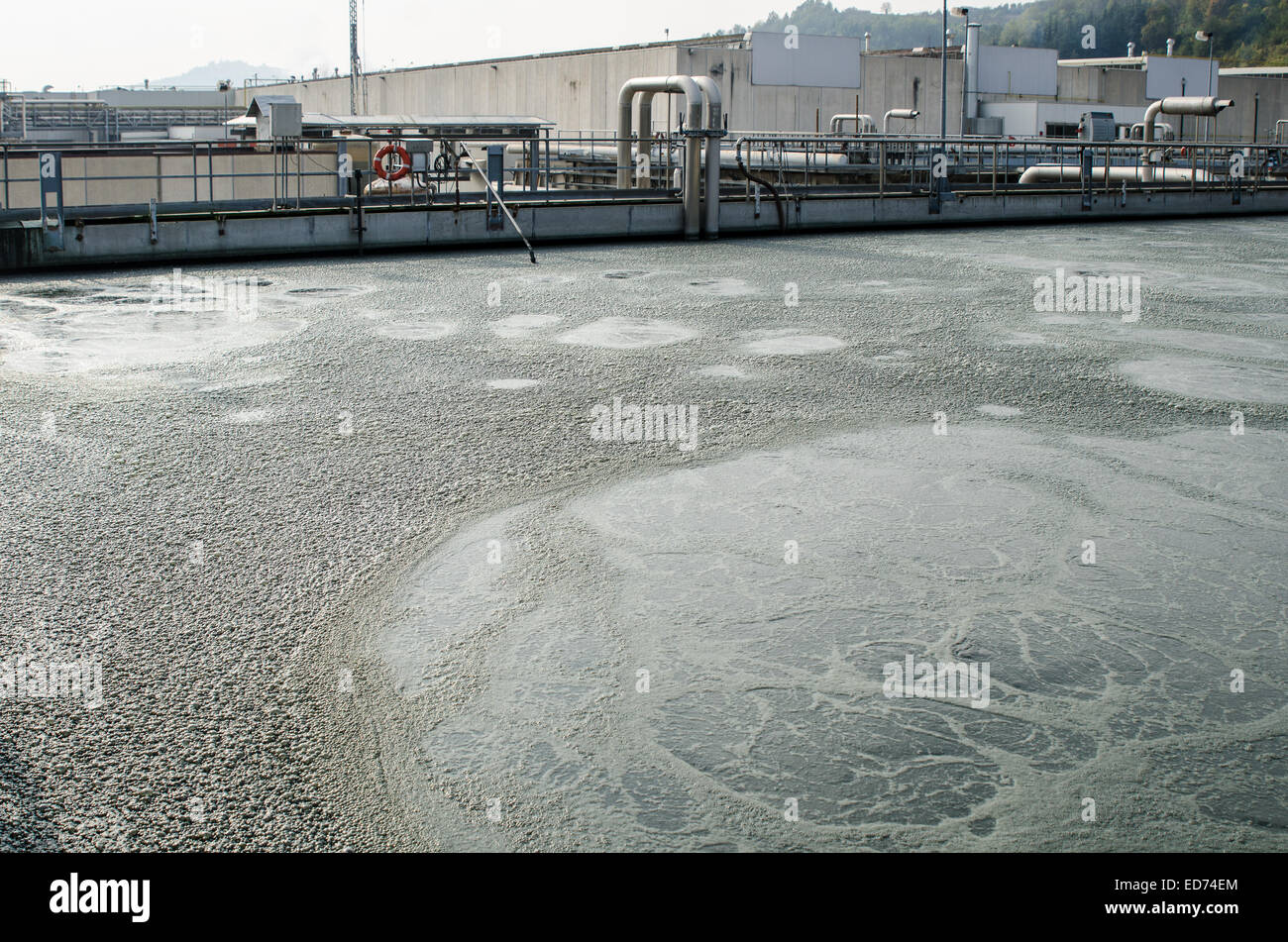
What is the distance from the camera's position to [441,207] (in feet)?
67.8

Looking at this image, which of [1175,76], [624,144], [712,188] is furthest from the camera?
[1175,76]

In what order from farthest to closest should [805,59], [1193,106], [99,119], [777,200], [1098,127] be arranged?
[99,119] → [805,59] → [1193,106] → [1098,127] → [777,200]

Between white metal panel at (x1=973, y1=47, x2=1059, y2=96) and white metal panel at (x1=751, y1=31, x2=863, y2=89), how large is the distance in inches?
315

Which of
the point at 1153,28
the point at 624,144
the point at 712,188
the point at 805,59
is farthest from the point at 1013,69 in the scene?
the point at 1153,28

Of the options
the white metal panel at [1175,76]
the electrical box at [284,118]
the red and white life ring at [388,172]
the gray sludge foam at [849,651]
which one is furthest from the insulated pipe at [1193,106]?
the gray sludge foam at [849,651]

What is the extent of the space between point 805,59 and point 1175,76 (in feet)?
77.7

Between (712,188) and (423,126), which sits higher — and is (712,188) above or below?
below

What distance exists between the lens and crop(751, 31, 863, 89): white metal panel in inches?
2275

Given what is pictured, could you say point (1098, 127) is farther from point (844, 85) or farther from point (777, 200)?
point (844, 85)

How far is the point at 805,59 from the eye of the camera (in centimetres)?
5922

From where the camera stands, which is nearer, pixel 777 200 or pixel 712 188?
pixel 712 188

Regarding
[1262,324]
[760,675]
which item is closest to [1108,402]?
[1262,324]

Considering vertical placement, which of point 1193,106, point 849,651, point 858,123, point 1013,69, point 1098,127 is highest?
point 1013,69

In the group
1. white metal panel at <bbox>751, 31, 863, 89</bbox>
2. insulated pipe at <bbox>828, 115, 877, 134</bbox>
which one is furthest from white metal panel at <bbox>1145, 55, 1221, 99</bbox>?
insulated pipe at <bbox>828, 115, 877, 134</bbox>
